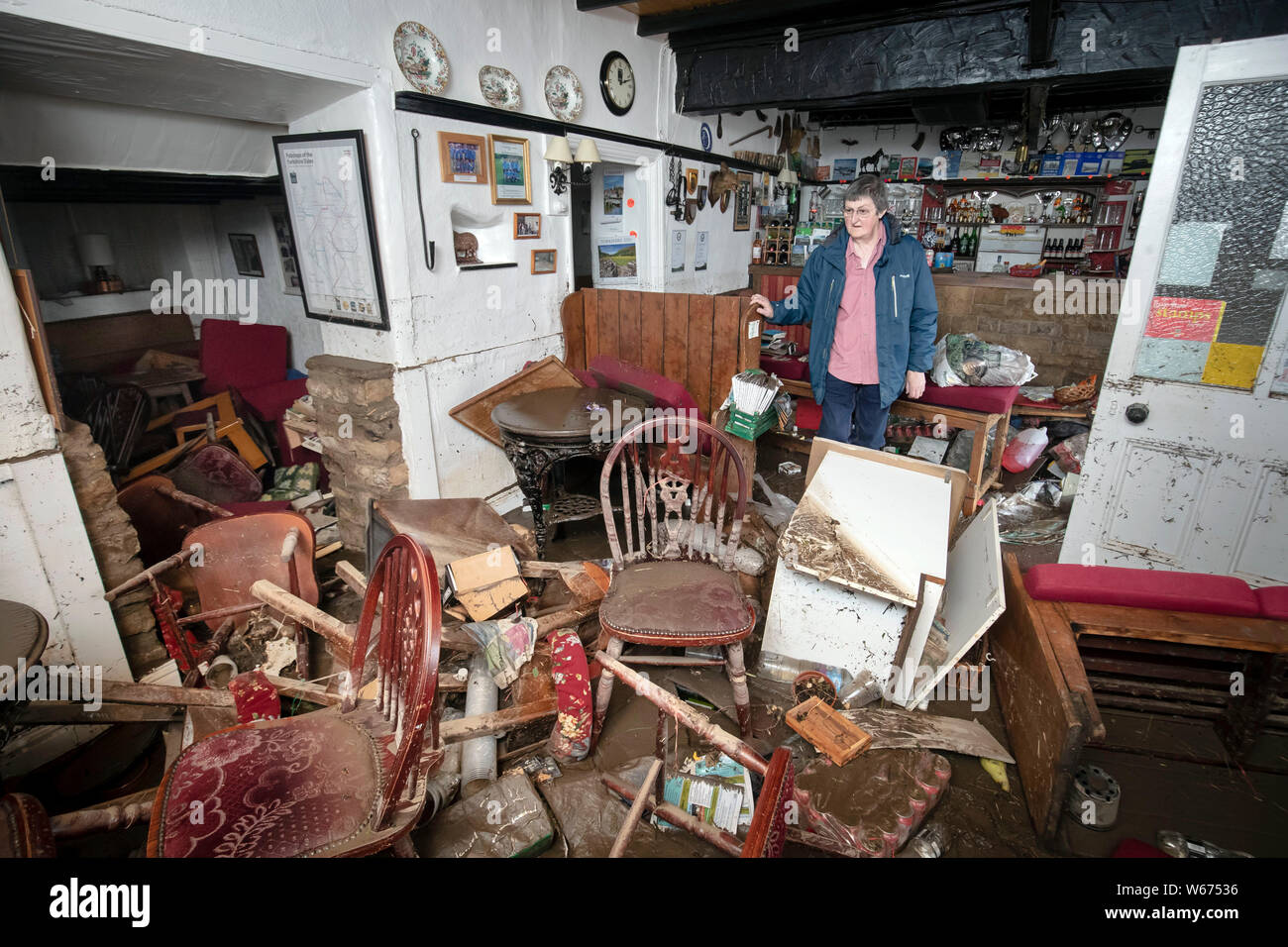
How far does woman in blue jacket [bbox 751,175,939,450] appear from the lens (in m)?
3.28

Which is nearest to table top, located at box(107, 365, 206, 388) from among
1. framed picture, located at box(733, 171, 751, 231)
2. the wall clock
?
the wall clock

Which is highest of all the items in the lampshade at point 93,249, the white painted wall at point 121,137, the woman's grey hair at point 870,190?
the white painted wall at point 121,137

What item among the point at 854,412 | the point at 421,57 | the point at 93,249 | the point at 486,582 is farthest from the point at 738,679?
the point at 93,249

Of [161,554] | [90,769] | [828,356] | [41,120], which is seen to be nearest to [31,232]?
[41,120]

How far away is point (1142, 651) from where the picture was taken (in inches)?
86.4

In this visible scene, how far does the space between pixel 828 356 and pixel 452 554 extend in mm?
2456

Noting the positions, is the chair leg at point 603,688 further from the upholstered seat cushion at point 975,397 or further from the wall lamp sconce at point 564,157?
the wall lamp sconce at point 564,157

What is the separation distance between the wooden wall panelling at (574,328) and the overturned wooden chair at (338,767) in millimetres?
3305

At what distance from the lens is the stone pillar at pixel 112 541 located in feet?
7.82

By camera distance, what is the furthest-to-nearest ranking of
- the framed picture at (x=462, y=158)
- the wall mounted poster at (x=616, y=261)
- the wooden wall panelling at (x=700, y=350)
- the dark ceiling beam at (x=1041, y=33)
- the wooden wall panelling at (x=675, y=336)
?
1. the wall mounted poster at (x=616, y=261)
2. the wooden wall panelling at (x=675, y=336)
3. the wooden wall panelling at (x=700, y=350)
4. the dark ceiling beam at (x=1041, y=33)
5. the framed picture at (x=462, y=158)

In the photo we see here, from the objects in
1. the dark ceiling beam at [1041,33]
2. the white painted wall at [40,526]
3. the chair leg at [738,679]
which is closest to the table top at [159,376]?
the white painted wall at [40,526]

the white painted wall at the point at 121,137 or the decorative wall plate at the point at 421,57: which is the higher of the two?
the decorative wall plate at the point at 421,57

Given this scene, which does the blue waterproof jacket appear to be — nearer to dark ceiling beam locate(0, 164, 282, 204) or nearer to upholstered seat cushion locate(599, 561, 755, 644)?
upholstered seat cushion locate(599, 561, 755, 644)

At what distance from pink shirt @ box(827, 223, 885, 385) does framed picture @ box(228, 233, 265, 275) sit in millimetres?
5168
